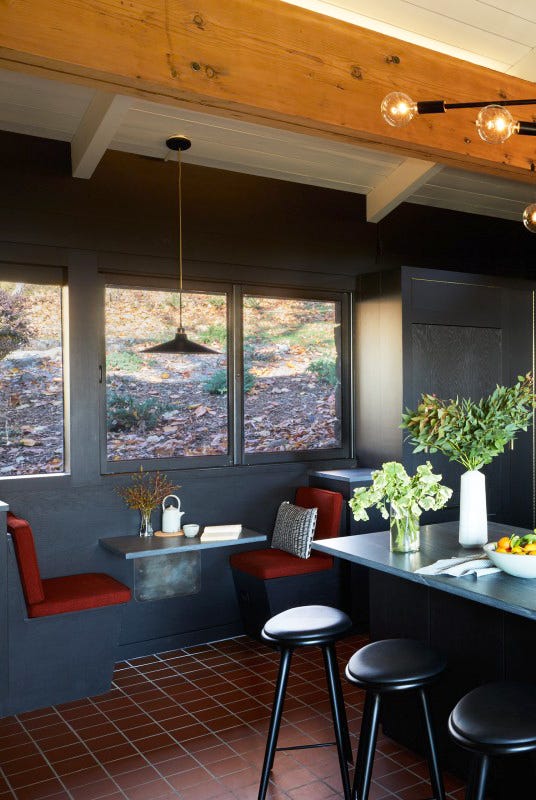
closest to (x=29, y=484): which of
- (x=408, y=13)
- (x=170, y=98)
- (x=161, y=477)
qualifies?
(x=161, y=477)

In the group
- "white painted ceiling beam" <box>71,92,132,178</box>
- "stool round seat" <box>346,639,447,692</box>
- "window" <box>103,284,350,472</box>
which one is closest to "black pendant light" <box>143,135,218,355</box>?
"window" <box>103,284,350,472</box>

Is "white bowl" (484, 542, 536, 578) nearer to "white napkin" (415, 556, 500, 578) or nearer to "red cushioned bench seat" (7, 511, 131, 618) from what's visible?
"white napkin" (415, 556, 500, 578)

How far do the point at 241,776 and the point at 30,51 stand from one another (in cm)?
290

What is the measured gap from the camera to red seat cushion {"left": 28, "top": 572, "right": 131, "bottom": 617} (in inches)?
143

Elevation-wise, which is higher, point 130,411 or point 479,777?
point 130,411

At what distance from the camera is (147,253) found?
14.9ft

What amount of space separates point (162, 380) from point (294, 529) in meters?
1.31

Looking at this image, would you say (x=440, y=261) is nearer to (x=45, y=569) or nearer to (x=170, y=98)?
(x=170, y=98)

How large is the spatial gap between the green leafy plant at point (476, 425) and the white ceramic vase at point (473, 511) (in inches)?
2.6

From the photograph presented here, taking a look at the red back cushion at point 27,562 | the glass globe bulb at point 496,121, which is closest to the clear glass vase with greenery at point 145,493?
the red back cushion at point 27,562

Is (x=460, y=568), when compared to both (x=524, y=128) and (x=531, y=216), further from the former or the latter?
(x=531, y=216)

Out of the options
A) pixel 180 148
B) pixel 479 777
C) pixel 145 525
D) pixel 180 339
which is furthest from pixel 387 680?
pixel 180 148

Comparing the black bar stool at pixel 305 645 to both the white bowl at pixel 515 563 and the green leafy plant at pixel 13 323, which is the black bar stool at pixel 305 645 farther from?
the green leafy plant at pixel 13 323

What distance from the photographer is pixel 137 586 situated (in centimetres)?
445
